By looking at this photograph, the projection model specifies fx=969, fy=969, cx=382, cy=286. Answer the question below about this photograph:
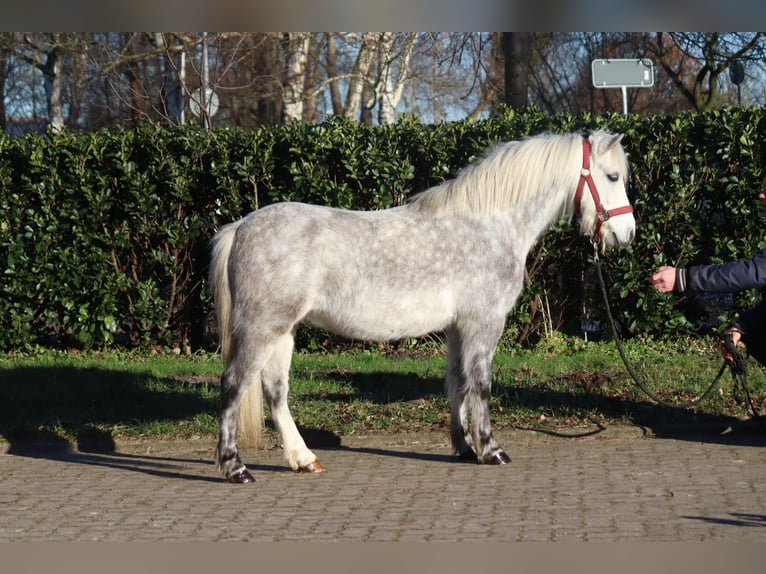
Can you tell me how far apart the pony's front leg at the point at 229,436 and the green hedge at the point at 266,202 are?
4.72 meters

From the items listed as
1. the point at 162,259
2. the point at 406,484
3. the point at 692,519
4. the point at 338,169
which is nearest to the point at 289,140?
the point at 338,169

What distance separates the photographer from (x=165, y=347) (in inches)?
470

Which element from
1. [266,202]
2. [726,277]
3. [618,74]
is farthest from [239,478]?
[618,74]

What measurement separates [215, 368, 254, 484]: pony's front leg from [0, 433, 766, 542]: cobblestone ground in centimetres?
10

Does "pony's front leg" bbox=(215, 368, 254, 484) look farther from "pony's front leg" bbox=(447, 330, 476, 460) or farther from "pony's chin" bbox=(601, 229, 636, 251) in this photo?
"pony's chin" bbox=(601, 229, 636, 251)

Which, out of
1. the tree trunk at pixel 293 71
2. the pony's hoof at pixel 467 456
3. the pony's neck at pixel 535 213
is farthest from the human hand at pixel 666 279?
the tree trunk at pixel 293 71

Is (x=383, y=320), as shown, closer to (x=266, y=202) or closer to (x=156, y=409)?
(x=156, y=409)

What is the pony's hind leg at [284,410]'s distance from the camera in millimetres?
6945

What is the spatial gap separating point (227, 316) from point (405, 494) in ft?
5.90

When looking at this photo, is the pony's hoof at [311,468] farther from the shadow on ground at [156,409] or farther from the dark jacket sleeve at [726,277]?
the dark jacket sleeve at [726,277]

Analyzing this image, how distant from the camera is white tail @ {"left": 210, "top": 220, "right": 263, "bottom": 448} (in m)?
6.85

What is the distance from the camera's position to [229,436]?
671 centimetres

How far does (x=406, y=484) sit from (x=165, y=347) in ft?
20.0

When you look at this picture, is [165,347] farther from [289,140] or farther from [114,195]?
[289,140]
